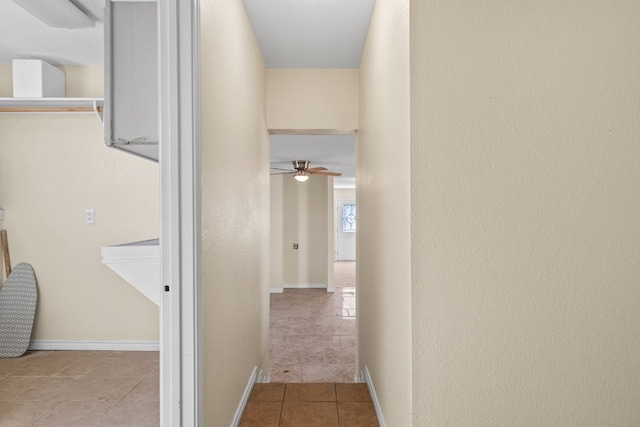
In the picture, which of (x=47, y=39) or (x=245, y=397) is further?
(x=47, y=39)

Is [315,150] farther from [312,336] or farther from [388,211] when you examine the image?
[388,211]

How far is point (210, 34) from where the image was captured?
5.04 ft

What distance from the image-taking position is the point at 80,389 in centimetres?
239

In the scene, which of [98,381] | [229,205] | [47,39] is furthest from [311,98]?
[98,381]

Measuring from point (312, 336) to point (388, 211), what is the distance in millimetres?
3678

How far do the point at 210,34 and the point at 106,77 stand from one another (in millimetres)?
433

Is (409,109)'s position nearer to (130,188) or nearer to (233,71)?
(233,71)

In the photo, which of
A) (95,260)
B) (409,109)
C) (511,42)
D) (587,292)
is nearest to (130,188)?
(95,260)

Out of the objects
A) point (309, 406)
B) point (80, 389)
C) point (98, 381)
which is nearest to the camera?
point (309, 406)

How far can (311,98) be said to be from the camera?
10.3ft

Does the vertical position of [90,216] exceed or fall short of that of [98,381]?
it exceeds it

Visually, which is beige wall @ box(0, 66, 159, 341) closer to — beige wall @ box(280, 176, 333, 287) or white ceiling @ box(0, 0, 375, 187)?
white ceiling @ box(0, 0, 375, 187)

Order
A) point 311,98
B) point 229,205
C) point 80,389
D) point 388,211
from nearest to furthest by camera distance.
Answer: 1. point 388,211
2. point 229,205
3. point 80,389
4. point 311,98

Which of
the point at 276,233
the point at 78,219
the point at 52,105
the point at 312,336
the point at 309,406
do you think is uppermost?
the point at 52,105
